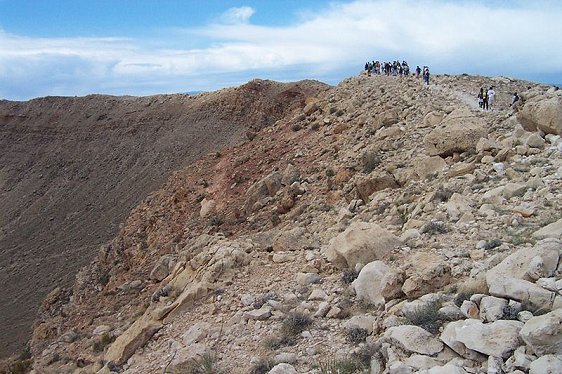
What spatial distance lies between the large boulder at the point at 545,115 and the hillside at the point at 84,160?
54.2ft

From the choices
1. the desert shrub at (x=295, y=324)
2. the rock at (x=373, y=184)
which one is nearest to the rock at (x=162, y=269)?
the rock at (x=373, y=184)

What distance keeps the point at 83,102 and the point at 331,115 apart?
94.5ft

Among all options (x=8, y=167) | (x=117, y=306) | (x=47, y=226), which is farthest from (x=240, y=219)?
(x=8, y=167)

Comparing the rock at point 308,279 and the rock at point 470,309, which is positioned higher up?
the rock at point 470,309

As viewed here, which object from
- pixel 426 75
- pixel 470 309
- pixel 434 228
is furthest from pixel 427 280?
pixel 426 75

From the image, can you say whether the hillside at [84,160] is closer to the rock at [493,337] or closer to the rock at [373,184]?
the rock at [373,184]

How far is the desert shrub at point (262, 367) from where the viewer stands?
6406mm

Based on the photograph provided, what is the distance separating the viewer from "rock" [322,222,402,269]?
324 inches

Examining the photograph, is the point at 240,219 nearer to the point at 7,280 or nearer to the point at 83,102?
the point at 7,280

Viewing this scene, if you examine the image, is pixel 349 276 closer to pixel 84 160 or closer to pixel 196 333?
pixel 196 333

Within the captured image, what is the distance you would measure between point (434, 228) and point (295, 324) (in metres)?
2.86

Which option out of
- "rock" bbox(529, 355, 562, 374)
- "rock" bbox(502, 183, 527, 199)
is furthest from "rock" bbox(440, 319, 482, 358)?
"rock" bbox(502, 183, 527, 199)

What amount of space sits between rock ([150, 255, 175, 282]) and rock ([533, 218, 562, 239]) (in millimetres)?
9270

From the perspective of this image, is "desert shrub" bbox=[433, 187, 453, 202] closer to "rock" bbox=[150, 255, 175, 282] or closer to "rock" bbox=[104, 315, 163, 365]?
"rock" bbox=[104, 315, 163, 365]
